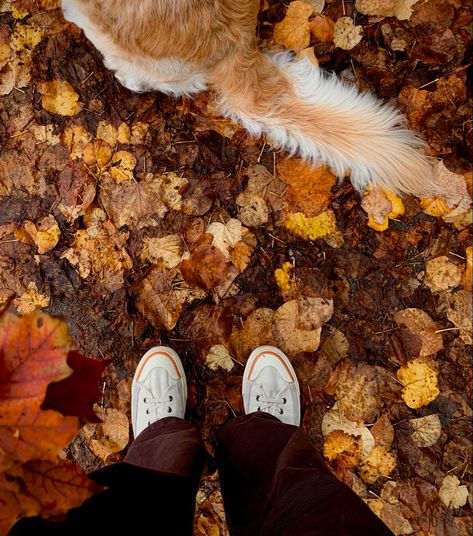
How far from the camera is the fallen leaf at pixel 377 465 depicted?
1.78m

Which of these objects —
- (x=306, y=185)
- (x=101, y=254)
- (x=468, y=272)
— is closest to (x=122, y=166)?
(x=101, y=254)

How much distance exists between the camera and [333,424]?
181 centimetres

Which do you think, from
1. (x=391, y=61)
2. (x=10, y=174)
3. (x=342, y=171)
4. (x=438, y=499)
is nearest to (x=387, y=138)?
(x=342, y=171)

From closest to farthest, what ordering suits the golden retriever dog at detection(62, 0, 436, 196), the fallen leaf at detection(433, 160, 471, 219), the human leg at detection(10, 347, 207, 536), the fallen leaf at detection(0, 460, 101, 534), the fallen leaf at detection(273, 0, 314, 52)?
the fallen leaf at detection(0, 460, 101, 534), the human leg at detection(10, 347, 207, 536), the golden retriever dog at detection(62, 0, 436, 196), the fallen leaf at detection(433, 160, 471, 219), the fallen leaf at detection(273, 0, 314, 52)

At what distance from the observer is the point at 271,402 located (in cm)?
185

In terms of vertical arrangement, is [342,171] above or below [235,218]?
above

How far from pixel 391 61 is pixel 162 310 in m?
1.31

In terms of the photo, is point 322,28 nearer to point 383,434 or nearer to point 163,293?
point 163,293

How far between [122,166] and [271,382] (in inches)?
40.8

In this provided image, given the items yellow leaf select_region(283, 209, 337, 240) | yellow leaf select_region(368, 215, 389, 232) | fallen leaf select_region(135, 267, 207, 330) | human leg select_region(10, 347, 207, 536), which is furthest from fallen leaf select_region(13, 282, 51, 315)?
yellow leaf select_region(368, 215, 389, 232)

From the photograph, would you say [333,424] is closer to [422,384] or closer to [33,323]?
[422,384]

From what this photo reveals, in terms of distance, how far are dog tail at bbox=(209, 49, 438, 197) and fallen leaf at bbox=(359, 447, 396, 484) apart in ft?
3.19

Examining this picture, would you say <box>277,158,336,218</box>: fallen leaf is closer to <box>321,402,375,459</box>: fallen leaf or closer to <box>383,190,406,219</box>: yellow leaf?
<box>383,190,406,219</box>: yellow leaf

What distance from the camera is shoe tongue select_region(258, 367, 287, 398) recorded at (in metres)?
1.83
